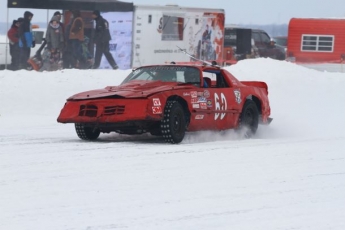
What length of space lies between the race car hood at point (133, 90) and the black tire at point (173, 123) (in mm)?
282

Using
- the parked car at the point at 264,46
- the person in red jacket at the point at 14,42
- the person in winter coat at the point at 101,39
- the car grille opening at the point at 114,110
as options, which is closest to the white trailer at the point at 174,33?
the person in winter coat at the point at 101,39

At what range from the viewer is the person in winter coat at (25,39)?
1089 inches

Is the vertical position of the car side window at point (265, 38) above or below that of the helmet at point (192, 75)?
below

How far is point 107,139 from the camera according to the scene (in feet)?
44.0

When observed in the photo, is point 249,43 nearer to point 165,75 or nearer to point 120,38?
point 120,38

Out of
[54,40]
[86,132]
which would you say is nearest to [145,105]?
[86,132]

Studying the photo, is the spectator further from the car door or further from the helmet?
the helmet

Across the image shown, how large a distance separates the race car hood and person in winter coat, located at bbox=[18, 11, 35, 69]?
14731mm

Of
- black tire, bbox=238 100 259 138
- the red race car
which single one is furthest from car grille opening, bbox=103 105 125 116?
black tire, bbox=238 100 259 138

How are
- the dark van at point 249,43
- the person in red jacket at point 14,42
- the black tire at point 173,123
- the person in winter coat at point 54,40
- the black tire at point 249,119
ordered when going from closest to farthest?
1. the black tire at point 173,123
2. the black tire at point 249,119
3. the person in red jacket at point 14,42
4. the person in winter coat at point 54,40
5. the dark van at point 249,43

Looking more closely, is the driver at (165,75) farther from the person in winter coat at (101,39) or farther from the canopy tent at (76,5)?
the person in winter coat at (101,39)

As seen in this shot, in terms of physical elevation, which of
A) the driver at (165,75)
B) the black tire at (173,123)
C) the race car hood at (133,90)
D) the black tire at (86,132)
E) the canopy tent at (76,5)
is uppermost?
the canopy tent at (76,5)

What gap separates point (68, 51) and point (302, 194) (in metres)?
20.7

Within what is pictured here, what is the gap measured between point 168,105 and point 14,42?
52.9 ft
